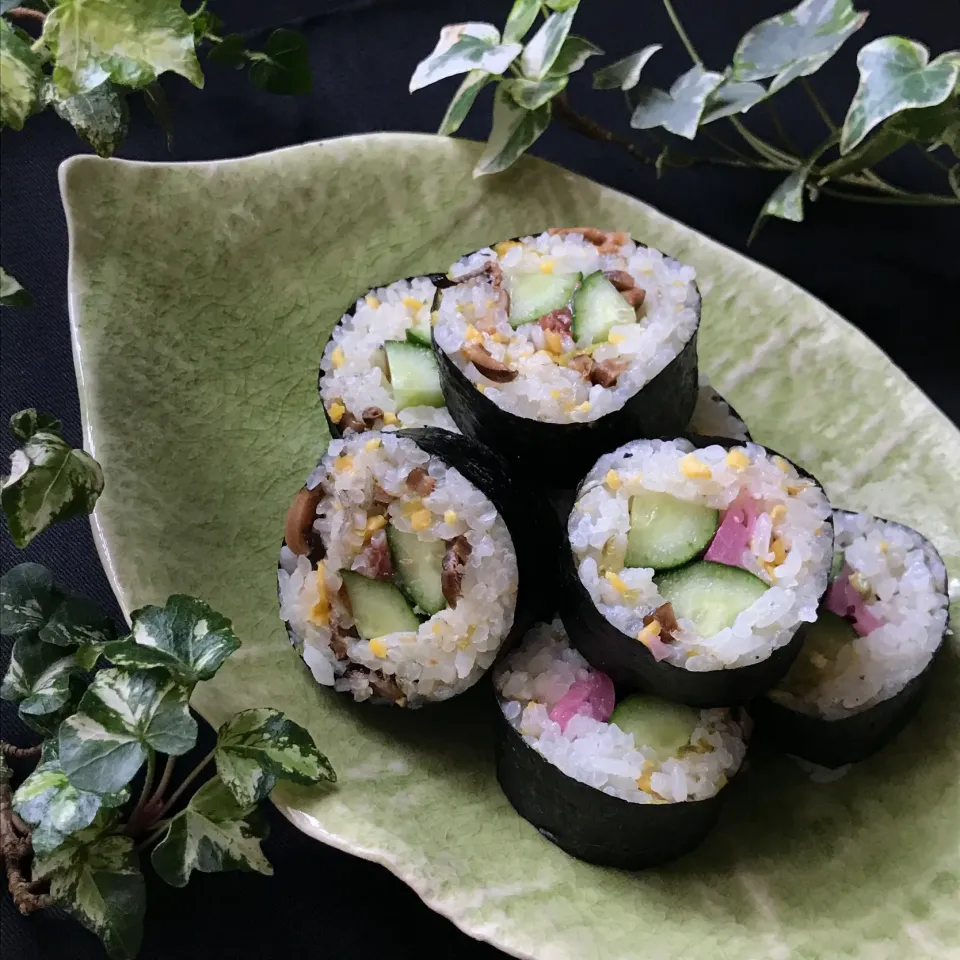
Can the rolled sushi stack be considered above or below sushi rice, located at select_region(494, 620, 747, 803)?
above

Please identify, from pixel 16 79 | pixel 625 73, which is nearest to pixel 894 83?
pixel 625 73

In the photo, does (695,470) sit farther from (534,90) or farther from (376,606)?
(534,90)

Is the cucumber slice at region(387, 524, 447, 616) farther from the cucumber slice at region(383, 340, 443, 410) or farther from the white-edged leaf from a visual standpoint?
the white-edged leaf

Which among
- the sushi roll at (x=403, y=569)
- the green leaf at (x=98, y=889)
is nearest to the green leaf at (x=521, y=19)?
the sushi roll at (x=403, y=569)

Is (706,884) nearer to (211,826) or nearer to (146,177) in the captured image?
(211,826)

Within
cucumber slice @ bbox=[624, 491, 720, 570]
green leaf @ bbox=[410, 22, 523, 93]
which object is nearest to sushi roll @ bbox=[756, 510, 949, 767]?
cucumber slice @ bbox=[624, 491, 720, 570]

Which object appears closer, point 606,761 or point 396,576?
point 606,761
